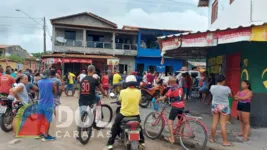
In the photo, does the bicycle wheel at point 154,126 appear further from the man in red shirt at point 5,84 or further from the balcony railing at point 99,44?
the balcony railing at point 99,44

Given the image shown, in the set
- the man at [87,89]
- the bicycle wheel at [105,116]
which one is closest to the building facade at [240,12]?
the bicycle wheel at [105,116]

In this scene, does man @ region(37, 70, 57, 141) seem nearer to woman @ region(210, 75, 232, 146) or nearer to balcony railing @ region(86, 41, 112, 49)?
woman @ region(210, 75, 232, 146)

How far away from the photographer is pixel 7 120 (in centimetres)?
685

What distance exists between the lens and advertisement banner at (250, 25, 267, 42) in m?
6.08

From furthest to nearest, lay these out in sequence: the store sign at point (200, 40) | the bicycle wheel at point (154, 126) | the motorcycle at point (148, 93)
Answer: the motorcycle at point (148, 93) → the store sign at point (200, 40) → the bicycle wheel at point (154, 126)

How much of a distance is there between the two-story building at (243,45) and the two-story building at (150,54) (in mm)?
20415

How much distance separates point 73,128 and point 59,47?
73.2 ft

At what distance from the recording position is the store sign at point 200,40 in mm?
7074

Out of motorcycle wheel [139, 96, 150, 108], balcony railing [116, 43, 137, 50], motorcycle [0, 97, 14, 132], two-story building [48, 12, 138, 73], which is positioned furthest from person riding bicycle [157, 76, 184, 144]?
balcony railing [116, 43, 137, 50]

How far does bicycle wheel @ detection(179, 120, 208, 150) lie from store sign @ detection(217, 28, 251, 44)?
253 centimetres

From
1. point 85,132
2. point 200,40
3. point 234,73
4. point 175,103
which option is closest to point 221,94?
point 175,103

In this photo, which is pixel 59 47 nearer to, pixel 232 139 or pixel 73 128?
pixel 73 128

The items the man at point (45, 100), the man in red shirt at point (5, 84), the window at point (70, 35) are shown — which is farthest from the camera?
the window at point (70, 35)

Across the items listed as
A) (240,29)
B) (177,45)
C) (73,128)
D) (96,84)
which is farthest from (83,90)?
(240,29)
